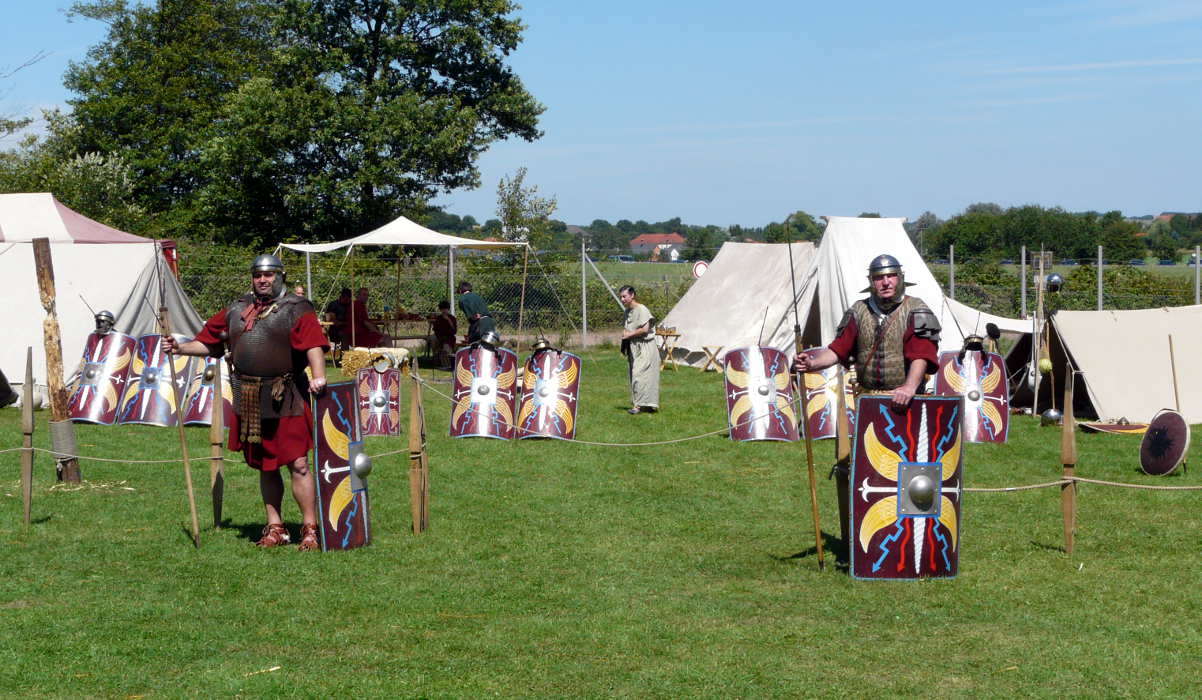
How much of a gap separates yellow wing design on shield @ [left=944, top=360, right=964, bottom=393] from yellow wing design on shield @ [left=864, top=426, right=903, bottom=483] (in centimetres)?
626

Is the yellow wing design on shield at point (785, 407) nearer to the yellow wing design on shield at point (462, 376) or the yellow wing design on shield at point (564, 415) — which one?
the yellow wing design on shield at point (564, 415)

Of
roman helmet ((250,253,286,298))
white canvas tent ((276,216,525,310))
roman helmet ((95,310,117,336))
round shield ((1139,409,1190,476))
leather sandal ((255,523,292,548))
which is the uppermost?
white canvas tent ((276,216,525,310))

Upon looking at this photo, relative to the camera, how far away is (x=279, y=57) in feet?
103

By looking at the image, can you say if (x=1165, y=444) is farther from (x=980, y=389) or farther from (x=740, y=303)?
(x=740, y=303)

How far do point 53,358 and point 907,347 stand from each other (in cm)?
621

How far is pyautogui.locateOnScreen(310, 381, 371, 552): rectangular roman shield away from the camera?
7164 mm

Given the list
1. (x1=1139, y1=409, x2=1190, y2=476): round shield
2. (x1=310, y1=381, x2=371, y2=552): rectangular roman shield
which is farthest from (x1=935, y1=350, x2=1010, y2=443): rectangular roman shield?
(x1=310, y1=381, x2=371, y2=552): rectangular roman shield

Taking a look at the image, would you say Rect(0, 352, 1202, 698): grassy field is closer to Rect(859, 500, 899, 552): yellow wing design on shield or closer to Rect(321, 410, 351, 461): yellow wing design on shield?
Rect(859, 500, 899, 552): yellow wing design on shield

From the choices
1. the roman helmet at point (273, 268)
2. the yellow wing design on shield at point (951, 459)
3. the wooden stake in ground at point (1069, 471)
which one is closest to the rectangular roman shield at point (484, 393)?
the roman helmet at point (273, 268)

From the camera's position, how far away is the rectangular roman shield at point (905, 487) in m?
6.36

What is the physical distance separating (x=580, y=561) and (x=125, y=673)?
2763 mm

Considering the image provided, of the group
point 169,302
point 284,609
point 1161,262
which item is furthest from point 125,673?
point 1161,262

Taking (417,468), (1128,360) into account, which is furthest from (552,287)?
(417,468)

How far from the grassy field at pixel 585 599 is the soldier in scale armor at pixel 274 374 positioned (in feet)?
1.78
